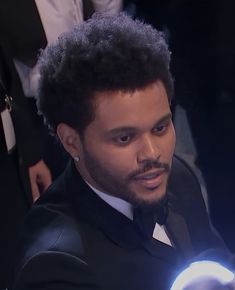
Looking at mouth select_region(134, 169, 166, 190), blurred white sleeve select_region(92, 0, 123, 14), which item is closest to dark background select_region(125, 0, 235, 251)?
blurred white sleeve select_region(92, 0, 123, 14)

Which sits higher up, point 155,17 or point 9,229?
point 155,17

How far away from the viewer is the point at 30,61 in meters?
1.48

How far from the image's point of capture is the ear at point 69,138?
1.00m

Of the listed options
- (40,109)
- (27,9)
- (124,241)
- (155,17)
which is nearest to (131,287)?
(124,241)

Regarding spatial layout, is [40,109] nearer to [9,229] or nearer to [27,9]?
[27,9]

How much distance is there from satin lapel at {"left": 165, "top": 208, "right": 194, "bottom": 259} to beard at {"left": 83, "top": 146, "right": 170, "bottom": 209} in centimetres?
13

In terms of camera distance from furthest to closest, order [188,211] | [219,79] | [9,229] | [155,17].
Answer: [219,79]
[155,17]
[9,229]
[188,211]

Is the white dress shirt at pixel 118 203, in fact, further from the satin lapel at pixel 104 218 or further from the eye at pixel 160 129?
the eye at pixel 160 129

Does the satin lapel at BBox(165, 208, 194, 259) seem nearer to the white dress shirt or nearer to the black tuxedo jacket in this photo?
the black tuxedo jacket

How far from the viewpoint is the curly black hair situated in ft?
→ 3.07

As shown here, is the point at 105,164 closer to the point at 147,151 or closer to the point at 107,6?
the point at 147,151

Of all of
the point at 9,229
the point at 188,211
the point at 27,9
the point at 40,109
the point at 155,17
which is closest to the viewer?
the point at 40,109

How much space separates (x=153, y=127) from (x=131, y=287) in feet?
0.86

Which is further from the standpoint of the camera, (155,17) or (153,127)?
(155,17)
